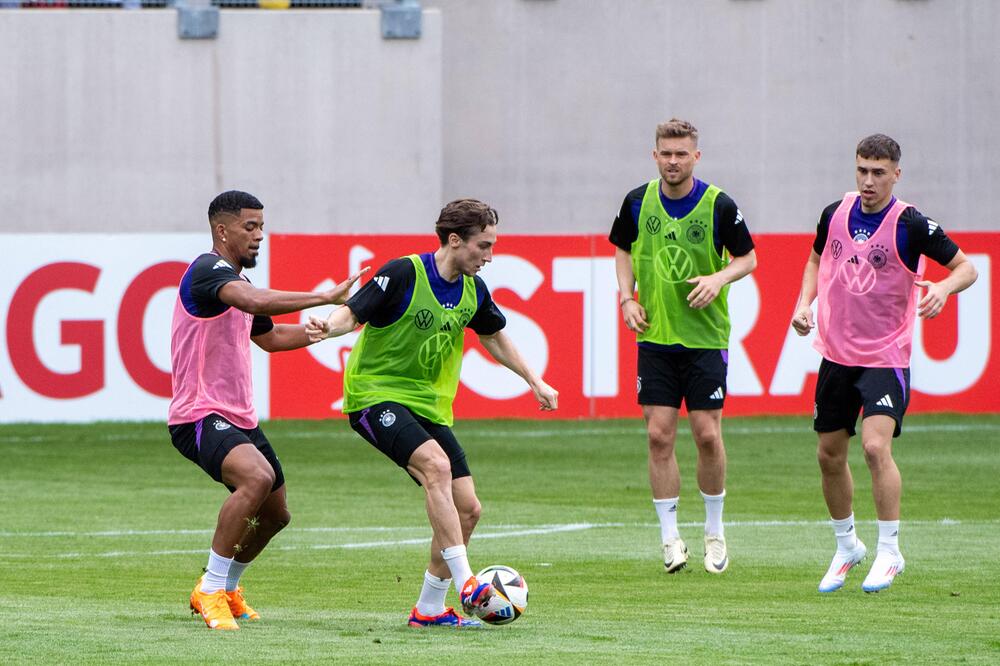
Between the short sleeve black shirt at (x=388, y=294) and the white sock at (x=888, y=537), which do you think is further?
the white sock at (x=888, y=537)

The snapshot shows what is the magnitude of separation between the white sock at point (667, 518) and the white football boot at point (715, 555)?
0.61ft

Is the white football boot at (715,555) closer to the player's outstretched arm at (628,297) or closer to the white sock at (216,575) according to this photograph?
the player's outstretched arm at (628,297)

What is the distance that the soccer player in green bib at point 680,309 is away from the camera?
10.6 meters

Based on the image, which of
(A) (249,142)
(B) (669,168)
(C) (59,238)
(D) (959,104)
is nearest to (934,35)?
(D) (959,104)

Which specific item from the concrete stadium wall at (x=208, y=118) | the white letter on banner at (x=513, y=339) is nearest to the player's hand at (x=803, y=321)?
the white letter on banner at (x=513, y=339)

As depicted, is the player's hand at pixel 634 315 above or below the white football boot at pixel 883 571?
above

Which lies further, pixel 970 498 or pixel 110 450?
pixel 110 450

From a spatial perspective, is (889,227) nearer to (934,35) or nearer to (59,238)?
(59,238)

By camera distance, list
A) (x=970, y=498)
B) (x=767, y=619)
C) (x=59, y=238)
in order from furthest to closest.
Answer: (x=59, y=238) < (x=970, y=498) < (x=767, y=619)

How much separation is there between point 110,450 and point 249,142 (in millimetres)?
8249

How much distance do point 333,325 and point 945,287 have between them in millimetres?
3084

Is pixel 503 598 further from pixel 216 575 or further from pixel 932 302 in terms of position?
pixel 932 302

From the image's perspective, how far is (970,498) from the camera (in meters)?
14.5

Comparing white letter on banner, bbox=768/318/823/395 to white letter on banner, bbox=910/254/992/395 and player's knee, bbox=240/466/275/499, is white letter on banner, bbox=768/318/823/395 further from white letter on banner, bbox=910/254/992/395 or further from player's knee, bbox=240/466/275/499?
player's knee, bbox=240/466/275/499
